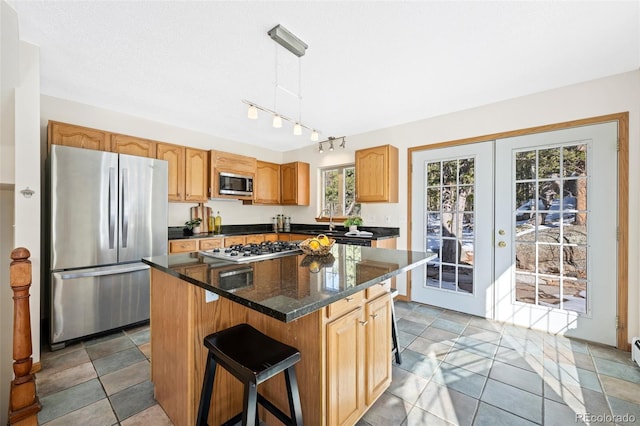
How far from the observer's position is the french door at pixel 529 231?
8.18 ft

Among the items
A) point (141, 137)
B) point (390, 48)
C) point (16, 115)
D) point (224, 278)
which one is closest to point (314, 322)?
point (224, 278)

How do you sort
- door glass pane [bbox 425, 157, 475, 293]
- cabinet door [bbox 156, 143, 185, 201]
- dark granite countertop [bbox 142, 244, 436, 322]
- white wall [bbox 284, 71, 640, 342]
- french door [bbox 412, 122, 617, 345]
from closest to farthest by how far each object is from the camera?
dark granite countertop [bbox 142, 244, 436, 322] → white wall [bbox 284, 71, 640, 342] → french door [bbox 412, 122, 617, 345] → door glass pane [bbox 425, 157, 475, 293] → cabinet door [bbox 156, 143, 185, 201]

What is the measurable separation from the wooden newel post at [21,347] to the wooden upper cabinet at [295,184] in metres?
3.54

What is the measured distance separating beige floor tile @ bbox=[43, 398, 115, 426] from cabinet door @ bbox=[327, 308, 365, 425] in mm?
1343

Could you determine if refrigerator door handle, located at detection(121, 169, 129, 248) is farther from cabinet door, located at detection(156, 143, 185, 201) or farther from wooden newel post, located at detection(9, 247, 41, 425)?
wooden newel post, located at detection(9, 247, 41, 425)

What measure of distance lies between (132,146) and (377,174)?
310cm

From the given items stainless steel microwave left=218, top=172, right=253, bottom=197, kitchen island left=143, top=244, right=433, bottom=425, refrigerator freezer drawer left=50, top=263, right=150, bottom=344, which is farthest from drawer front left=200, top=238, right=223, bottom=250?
kitchen island left=143, top=244, right=433, bottom=425

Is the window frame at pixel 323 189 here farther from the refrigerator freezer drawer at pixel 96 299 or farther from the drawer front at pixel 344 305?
the drawer front at pixel 344 305

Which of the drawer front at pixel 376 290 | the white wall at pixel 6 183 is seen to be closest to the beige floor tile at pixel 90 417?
the white wall at pixel 6 183

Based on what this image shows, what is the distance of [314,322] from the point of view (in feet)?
4.11

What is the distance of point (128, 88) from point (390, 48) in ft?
8.51

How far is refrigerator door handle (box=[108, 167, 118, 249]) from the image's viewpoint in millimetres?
2656

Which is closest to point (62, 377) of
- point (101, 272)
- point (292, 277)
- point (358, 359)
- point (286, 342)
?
point (101, 272)

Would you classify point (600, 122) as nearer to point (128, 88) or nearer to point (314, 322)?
point (314, 322)
